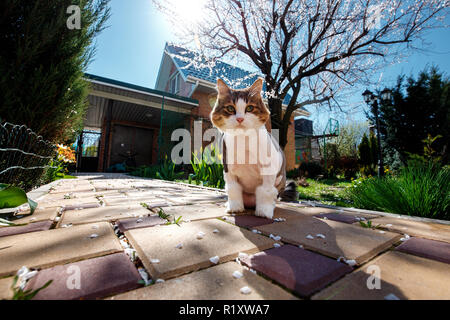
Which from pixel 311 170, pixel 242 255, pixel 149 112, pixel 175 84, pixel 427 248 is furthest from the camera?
pixel 175 84

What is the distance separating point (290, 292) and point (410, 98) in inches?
454

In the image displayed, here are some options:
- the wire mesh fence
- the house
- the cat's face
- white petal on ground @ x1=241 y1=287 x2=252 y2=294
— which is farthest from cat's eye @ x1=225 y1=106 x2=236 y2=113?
the house

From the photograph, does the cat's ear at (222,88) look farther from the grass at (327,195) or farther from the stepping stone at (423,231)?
the grass at (327,195)

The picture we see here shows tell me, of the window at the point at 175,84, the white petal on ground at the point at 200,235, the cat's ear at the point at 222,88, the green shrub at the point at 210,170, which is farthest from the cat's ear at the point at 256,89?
the window at the point at 175,84

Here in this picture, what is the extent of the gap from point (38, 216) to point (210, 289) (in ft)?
4.82

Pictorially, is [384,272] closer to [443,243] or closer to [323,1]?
[443,243]

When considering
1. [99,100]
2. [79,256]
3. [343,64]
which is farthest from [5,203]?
[99,100]

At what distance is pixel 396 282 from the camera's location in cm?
62

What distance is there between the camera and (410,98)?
330 inches

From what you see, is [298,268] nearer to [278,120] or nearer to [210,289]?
[210,289]

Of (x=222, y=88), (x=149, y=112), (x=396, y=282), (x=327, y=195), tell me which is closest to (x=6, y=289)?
(x=396, y=282)

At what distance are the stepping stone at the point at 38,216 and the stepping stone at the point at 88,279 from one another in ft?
2.84

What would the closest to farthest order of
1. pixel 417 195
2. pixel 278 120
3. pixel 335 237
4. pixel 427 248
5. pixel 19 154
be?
pixel 427 248
pixel 335 237
pixel 417 195
pixel 19 154
pixel 278 120

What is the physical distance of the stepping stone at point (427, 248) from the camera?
812 millimetres
